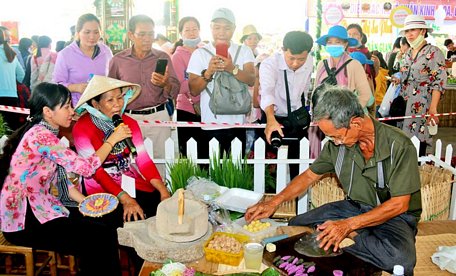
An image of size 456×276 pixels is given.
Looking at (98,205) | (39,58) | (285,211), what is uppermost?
(39,58)

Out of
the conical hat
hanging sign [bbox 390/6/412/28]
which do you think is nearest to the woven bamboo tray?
the conical hat

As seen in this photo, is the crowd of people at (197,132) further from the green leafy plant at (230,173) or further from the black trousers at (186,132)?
the green leafy plant at (230,173)

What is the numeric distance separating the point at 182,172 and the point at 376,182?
1672mm

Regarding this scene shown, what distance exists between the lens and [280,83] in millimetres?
4137

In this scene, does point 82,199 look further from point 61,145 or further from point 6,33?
point 6,33

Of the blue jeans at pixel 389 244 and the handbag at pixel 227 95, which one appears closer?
the blue jeans at pixel 389 244

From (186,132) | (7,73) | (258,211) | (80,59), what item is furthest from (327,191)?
(7,73)

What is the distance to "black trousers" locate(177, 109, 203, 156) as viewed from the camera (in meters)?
4.60

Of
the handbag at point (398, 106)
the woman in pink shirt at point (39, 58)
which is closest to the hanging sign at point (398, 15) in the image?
the handbag at point (398, 106)

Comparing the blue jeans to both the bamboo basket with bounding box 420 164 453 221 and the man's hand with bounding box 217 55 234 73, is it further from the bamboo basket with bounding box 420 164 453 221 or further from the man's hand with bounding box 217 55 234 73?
the man's hand with bounding box 217 55 234 73

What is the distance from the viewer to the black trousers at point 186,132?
15.1 ft

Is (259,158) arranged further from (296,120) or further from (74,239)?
(74,239)

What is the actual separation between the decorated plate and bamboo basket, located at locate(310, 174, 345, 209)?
170 centimetres

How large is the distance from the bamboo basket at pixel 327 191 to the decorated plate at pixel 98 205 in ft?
5.58
